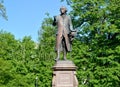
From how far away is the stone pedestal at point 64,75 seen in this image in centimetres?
1750

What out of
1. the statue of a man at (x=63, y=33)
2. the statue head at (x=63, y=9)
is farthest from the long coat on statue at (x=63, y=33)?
the statue head at (x=63, y=9)

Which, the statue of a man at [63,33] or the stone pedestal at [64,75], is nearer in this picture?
the stone pedestal at [64,75]

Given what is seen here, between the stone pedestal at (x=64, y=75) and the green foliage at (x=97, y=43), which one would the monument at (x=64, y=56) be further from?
the green foliage at (x=97, y=43)

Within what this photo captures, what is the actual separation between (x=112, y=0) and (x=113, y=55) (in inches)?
180

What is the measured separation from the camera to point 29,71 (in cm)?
4503

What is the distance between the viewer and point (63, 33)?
18500 mm

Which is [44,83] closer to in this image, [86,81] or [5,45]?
[86,81]

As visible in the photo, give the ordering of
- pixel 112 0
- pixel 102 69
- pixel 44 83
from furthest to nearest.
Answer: pixel 44 83
pixel 112 0
pixel 102 69

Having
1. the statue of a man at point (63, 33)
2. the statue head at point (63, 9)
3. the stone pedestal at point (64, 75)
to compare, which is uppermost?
the statue head at point (63, 9)

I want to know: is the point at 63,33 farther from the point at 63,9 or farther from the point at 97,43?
the point at 97,43

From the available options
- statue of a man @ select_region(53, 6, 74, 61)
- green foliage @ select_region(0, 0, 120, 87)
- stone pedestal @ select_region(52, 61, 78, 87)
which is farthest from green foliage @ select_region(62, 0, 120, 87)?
stone pedestal @ select_region(52, 61, 78, 87)

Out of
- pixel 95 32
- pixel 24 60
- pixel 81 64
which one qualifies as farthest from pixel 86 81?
pixel 24 60

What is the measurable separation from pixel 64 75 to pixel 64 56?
101 centimetres

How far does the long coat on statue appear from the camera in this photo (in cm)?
1845
